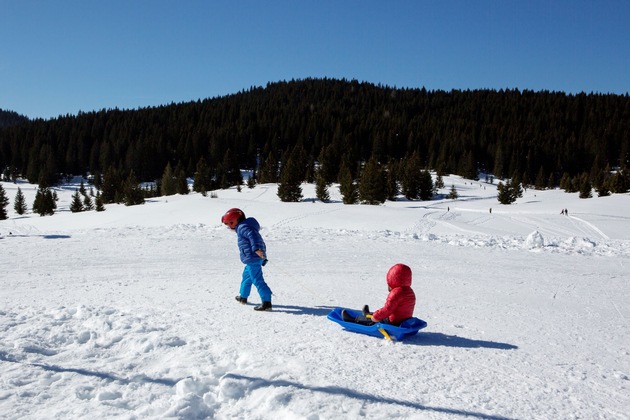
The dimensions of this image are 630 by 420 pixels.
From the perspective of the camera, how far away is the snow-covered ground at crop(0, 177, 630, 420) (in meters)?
3.56

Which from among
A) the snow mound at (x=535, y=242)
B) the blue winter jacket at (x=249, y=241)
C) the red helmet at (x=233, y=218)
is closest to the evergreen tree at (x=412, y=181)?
the snow mound at (x=535, y=242)

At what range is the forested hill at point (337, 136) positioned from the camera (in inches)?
4038

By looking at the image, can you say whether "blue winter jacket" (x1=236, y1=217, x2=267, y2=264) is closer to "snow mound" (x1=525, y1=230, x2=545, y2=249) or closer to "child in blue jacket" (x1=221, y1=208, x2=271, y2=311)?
"child in blue jacket" (x1=221, y1=208, x2=271, y2=311)

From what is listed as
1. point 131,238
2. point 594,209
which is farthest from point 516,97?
point 131,238

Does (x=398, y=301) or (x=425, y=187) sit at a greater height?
(x=425, y=187)

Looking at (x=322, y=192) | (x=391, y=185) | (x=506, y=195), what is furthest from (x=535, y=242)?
(x=391, y=185)

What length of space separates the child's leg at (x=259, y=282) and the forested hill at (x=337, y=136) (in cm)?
7378

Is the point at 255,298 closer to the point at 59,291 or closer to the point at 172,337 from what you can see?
the point at 172,337

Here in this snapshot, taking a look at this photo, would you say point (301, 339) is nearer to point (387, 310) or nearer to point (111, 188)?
point (387, 310)

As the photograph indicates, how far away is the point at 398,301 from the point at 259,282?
2.28 m

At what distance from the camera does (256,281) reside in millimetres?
6441

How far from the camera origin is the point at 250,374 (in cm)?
401

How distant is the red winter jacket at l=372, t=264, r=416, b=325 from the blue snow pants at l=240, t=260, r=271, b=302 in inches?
75.1

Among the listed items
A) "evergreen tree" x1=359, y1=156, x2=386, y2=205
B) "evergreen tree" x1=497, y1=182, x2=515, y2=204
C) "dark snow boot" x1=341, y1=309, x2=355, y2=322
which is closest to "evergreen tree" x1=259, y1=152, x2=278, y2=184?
"evergreen tree" x1=359, y1=156, x2=386, y2=205
